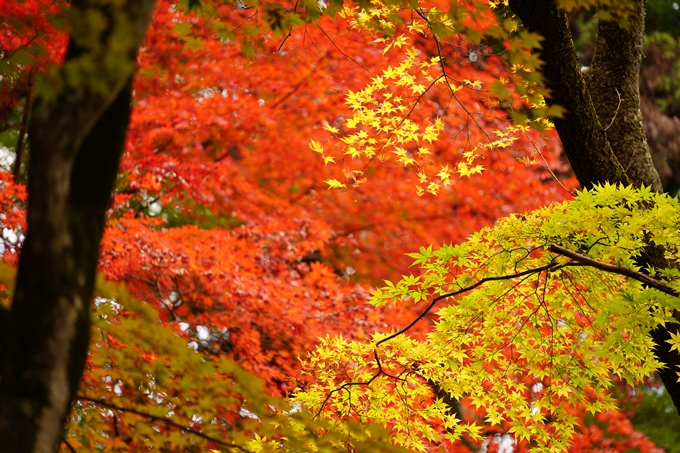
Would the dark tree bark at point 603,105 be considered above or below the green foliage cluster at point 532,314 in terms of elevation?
above

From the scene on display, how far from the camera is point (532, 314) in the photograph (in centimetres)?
432

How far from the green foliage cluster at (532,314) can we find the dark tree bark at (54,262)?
205 centimetres

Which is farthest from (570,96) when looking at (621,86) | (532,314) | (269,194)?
(269,194)

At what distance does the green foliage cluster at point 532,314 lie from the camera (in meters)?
3.81

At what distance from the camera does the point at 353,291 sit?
7.28 metres

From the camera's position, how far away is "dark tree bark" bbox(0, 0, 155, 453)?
188 centimetres

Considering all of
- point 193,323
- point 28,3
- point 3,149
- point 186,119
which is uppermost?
point 3,149

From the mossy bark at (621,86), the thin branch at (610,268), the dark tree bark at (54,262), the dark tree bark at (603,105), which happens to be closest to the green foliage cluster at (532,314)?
the thin branch at (610,268)

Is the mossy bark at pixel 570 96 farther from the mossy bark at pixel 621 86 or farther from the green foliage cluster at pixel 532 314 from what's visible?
the green foliage cluster at pixel 532 314

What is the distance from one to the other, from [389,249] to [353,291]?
1.54 meters

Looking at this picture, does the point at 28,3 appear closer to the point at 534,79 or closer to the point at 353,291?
the point at 353,291

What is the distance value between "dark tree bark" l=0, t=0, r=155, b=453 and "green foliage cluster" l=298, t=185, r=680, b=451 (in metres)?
2.05

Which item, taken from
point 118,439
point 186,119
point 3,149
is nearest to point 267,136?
point 186,119

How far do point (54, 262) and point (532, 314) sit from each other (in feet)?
10.3
